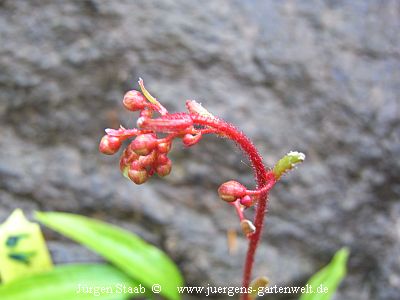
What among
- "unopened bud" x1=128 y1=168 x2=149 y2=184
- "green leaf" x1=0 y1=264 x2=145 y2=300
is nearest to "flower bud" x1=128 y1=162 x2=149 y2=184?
"unopened bud" x1=128 y1=168 x2=149 y2=184

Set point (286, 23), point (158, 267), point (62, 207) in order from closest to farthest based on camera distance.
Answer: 1. point (158, 267)
2. point (62, 207)
3. point (286, 23)

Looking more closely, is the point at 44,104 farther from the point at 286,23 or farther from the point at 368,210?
the point at 368,210

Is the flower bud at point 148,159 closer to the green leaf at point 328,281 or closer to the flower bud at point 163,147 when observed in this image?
the flower bud at point 163,147

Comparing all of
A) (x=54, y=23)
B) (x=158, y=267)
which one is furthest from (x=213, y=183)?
(x=54, y=23)

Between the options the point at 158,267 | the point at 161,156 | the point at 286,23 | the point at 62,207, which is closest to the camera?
the point at 161,156

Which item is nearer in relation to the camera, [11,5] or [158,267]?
[158,267]

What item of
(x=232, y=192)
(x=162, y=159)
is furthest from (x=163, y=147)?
(x=232, y=192)

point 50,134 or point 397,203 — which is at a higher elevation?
point 50,134
